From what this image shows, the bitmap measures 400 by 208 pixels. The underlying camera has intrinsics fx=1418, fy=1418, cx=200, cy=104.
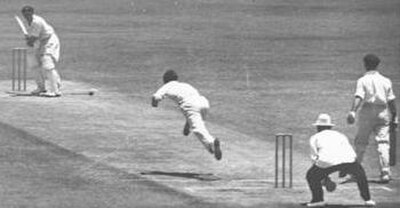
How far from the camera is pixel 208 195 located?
21141 millimetres

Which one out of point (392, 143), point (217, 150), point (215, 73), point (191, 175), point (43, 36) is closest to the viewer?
point (392, 143)

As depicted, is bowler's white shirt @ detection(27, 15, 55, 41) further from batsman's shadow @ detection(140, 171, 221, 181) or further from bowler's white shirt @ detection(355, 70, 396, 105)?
bowler's white shirt @ detection(355, 70, 396, 105)

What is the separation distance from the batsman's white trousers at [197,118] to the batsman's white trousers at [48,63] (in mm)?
9332

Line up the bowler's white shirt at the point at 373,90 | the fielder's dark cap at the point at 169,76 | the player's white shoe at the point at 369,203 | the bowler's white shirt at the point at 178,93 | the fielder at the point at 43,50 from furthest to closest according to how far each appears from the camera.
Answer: the fielder at the point at 43,50, the fielder's dark cap at the point at 169,76, the bowler's white shirt at the point at 178,93, the bowler's white shirt at the point at 373,90, the player's white shoe at the point at 369,203

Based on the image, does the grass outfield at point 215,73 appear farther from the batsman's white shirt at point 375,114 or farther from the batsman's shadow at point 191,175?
the batsman's white shirt at point 375,114

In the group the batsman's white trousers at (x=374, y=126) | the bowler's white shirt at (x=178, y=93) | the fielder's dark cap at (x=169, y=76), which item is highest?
the fielder's dark cap at (x=169, y=76)

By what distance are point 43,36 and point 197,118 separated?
10.1m

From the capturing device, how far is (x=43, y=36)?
32.5 m

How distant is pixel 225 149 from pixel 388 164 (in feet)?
13.8

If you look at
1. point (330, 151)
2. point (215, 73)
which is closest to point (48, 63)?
point (215, 73)

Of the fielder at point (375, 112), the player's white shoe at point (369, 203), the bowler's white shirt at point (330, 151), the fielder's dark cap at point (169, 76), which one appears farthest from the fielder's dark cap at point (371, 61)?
the fielder's dark cap at point (169, 76)

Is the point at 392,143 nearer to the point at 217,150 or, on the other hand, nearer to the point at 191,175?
the point at 217,150

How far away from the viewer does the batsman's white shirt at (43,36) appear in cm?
3219

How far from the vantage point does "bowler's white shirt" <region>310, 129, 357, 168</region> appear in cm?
1988
